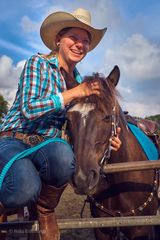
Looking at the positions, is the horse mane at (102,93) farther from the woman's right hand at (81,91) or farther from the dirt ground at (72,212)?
the dirt ground at (72,212)

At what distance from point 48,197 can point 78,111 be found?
873 mm

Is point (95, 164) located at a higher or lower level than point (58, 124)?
lower

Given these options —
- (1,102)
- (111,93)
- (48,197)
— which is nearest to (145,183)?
(111,93)

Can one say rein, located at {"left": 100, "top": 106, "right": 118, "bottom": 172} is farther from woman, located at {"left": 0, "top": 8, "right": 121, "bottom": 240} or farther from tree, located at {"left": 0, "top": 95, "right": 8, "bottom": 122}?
tree, located at {"left": 0, "top": 95, "right": 8, "bottom": 122}

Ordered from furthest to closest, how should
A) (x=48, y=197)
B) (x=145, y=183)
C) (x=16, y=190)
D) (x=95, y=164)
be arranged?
(x=145, y=183), (x=95, y=164), (x=48, y=197), (x=16, y=190)

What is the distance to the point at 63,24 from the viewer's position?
3801 millimetres

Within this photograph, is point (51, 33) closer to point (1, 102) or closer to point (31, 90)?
point (31, 90)

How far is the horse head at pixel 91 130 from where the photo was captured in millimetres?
3068

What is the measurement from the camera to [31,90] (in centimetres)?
319

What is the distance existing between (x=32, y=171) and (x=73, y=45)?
1.56 meters

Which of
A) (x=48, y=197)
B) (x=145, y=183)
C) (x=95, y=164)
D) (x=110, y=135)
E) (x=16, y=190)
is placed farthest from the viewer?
(x=145, y=183)

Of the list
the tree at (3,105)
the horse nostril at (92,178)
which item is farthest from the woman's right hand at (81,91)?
the tree at (3,105)

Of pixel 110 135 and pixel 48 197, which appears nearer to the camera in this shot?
pixel 48 197

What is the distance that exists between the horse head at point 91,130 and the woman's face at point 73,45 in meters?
0.35
